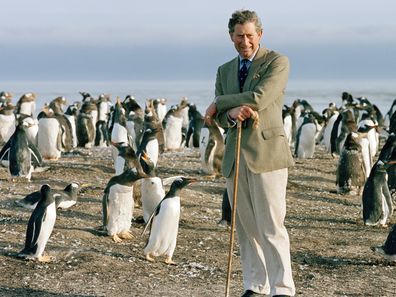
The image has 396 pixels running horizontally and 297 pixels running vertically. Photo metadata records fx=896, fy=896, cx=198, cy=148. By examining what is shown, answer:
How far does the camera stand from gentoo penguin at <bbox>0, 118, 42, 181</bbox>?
11.4 m

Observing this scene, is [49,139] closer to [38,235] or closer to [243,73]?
[38,235]

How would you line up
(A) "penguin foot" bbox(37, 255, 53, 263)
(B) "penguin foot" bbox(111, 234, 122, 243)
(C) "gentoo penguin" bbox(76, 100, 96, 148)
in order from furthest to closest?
(C) "gentoo penguin" bbox(76, 100, 96, 148) < (B) "penguin foot" bbox(111, 234, 122, 243) < (A) "penguin foot" bbox(37, 255, 53, 263)

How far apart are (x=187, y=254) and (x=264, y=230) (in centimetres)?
253

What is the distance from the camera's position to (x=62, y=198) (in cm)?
821

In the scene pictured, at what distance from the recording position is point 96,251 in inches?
288

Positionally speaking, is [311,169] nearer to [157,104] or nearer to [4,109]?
[4,109]

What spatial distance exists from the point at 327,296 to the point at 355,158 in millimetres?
A: 5927

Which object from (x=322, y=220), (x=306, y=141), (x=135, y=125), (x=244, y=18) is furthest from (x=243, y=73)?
(x=306, y=141)

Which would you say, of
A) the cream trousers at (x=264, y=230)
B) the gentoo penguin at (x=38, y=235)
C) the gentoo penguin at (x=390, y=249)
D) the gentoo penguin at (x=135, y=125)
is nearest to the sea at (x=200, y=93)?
the gentoo penguin at (x=135, y=125)

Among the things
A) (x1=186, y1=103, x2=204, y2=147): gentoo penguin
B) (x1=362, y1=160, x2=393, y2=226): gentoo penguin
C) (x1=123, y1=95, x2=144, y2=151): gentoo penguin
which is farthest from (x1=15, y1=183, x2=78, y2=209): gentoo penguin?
(x1=186, y1=103, x2=204, y2=147): gentoo penguin

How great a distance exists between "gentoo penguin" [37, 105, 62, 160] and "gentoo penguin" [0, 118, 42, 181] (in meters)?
2.40

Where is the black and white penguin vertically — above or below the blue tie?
below

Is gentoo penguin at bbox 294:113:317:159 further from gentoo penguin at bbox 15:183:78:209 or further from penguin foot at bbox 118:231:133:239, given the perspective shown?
penguin foot at bbox 118:231:133:239

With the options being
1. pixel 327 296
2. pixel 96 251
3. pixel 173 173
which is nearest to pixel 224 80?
→ pixel 327 296
